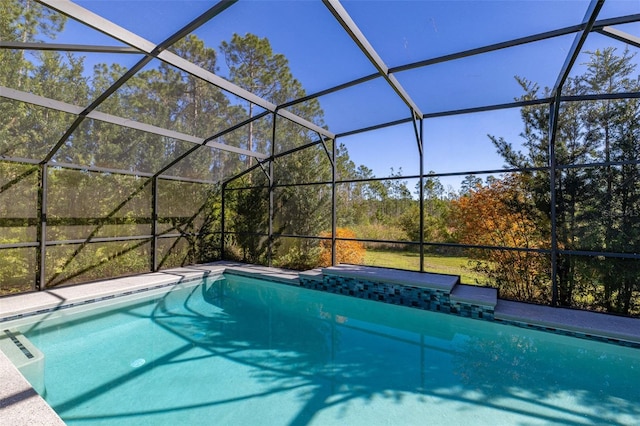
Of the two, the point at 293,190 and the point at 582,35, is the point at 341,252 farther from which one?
the point at 582,35

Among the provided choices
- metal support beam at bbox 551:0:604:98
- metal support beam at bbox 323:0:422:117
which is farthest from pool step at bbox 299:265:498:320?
metal support beam at bbox 551:0:604:98

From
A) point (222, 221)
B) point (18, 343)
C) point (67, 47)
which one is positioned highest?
Result: point (67, 47)

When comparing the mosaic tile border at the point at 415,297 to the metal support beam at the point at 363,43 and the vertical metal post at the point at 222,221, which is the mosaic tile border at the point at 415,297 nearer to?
the metal support beam at the point at 363,43

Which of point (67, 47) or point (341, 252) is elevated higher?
point (67, 47)

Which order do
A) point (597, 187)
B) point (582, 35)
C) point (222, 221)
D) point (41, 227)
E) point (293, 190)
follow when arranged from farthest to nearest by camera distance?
point (222, 221), point (293, 190), point (41, 227), point (597, 187), point (582, 35)

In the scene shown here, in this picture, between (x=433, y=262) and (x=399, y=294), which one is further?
(x=433, y=262)

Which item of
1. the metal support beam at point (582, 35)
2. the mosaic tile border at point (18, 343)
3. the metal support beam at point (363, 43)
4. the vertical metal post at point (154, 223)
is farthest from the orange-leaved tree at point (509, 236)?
the vertical metal post at point (154, 223)

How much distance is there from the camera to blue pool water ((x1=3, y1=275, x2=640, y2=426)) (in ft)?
8.62

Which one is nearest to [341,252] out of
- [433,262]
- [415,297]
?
[433,262]

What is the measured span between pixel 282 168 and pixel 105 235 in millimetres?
4677

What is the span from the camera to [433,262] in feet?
24.4

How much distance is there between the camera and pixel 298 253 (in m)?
8.42

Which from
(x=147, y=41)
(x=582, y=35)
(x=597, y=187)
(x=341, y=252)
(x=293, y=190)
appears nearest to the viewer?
(x=582, y=35)

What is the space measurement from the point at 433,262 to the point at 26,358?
7417 mm
